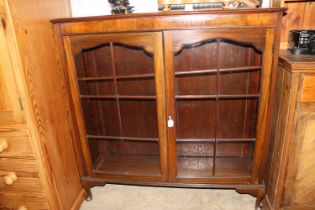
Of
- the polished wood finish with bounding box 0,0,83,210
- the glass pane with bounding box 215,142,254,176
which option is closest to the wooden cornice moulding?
the polished wood finish with bounding box 0,0,83,210

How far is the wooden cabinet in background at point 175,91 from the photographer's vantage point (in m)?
1.18

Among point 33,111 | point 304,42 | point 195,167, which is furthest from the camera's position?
point 195,167

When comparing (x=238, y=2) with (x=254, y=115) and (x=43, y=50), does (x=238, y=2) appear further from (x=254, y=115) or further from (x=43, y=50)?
(x=43, y=50)

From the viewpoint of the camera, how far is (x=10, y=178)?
1241 millimetres

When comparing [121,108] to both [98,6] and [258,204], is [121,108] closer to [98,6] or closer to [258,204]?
[98,6]

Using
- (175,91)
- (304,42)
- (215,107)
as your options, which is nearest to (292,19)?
(304,42)

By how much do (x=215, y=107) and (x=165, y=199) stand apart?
2.43 feet

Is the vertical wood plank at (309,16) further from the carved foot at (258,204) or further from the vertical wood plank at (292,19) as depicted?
the carved foot at (258,204)

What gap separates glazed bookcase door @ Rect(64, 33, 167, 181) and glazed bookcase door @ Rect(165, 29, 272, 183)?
0.37 feet

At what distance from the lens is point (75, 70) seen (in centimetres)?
137

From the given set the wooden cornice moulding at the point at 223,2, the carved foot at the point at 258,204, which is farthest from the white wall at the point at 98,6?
the carved foot at the point at 258,204

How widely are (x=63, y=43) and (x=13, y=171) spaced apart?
743 millimetres

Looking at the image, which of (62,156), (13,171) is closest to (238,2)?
(62,156)

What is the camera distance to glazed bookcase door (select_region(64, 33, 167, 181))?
51.4 inches
